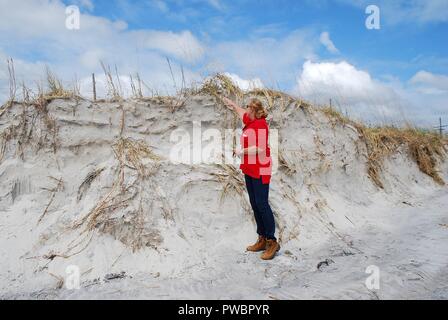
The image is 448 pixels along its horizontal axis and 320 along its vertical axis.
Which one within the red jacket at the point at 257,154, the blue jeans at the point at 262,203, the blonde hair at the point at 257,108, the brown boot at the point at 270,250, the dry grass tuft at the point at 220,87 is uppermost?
the dry grass tuft at the point at 220,87

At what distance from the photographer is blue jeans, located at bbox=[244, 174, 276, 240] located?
170 inches

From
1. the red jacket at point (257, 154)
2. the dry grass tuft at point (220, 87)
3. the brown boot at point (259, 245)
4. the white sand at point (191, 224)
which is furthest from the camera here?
the dry grass tuft at point (220, 87)

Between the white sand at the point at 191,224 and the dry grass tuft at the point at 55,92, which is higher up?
the dry grass tuft at the point at 55,92

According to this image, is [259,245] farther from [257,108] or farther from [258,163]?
[257,108]

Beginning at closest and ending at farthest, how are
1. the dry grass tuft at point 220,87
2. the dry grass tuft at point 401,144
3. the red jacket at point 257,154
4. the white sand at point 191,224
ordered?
the white sand at point 191,224 → the red jacket at point 257,154 → the dry grass tuft at point 220,87 → the dry grass tuft at point 401,144

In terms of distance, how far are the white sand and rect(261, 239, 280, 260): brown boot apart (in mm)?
128

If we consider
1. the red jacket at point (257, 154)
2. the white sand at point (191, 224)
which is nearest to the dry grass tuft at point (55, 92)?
the white sand at point (191, 224)

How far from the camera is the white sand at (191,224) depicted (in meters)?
3.93

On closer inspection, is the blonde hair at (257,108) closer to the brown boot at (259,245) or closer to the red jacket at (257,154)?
the red jacket at (257,154)

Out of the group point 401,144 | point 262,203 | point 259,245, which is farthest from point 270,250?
point 401,144

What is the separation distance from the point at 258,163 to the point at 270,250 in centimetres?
105

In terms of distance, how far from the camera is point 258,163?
4.26 meters

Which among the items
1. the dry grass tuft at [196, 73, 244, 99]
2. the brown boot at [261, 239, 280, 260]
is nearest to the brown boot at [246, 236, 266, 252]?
the brown boot at [261, 239, 280, 260]

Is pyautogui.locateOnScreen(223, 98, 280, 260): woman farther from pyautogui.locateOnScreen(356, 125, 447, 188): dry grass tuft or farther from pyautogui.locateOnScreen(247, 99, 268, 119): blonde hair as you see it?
pyautogui.locateOnScreen(356, 125, 447, 188): dry grass tuft
